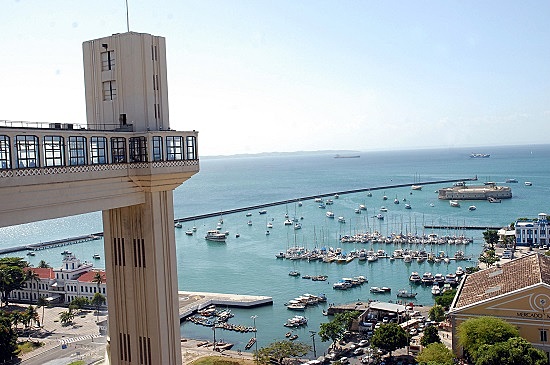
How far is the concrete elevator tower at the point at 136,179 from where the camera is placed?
432 inches

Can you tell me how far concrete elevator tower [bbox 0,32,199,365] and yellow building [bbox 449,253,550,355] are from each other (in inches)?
644

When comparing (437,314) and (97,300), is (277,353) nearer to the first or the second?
(437,314)

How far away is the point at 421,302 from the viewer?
1591 inches

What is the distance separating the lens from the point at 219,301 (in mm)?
41062

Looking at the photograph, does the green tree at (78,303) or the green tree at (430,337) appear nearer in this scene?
the green tree at (430,337)

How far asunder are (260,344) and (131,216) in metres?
23.4

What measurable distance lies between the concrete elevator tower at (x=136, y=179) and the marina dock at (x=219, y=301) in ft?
91.4

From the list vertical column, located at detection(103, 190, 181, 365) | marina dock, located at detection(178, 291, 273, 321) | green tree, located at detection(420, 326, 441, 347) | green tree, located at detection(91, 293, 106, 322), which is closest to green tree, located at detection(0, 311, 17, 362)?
green tree, located at detection(91, 293, 106, 322)

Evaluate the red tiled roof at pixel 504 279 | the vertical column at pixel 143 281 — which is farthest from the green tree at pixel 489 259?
the vertical column at pixel 143 281

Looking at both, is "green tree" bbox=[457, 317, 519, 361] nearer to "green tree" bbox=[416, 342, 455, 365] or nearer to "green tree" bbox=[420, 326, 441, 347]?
"green tree" bbox=[416, 342, 455, 365]

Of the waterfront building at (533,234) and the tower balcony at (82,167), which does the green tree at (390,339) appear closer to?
the tower balcony at (82,167)

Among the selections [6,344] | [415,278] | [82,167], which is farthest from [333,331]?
[82,167]

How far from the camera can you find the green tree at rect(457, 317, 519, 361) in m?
22.1

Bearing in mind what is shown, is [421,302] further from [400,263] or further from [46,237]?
[46,237]
